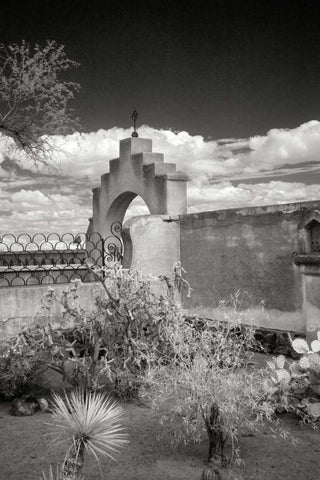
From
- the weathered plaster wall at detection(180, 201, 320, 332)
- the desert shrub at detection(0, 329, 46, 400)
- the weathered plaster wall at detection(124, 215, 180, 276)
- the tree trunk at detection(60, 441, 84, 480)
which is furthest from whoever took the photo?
the weathered plaster wall at detection(124, 215, 180, 276)

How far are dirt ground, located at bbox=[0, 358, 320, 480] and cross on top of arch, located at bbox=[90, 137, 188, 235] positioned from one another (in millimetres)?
5395

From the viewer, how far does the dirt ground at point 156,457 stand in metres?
3.89

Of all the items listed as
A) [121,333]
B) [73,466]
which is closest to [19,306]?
[121,333]

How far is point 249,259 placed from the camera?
786 centimetres

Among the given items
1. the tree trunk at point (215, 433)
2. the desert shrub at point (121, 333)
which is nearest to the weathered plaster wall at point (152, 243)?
the desert shrub at point (121, 333)

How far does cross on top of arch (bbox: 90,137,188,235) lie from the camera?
32.1ft

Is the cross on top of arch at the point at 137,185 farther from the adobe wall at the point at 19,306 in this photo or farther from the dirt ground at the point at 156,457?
the dirt ground at the point at 156,457

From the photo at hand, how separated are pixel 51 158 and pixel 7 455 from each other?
8.27m

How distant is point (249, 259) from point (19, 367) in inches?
145

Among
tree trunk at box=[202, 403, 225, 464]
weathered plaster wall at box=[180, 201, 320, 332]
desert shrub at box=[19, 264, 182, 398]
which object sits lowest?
tree trunk at box=[202, 403, 225, 464]

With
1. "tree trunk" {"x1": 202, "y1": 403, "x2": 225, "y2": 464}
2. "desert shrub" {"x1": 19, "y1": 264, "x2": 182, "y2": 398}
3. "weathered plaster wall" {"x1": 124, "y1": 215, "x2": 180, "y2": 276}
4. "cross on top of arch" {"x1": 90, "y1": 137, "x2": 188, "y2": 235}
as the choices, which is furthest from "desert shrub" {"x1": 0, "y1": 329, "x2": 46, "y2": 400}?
"cross on top of arch" {"x1": 90, "y1": 137, "x2": 188, "y2": 235}

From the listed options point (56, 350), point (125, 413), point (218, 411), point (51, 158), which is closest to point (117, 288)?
point (56, 350)

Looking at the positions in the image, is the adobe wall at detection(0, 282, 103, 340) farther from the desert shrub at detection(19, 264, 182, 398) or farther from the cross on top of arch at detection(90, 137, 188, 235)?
the cross on top of arch at detection(90, 137, 188, 235)

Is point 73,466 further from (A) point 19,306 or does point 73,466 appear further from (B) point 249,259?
(B) point 249,259
